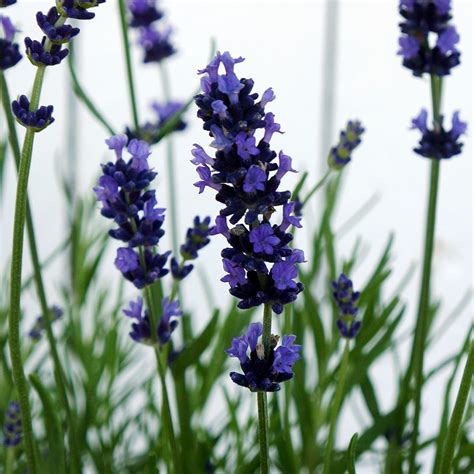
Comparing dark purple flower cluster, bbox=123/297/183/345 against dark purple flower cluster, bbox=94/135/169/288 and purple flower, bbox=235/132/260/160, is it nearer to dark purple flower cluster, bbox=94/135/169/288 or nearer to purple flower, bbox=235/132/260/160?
dark purple flower cluster, bbox=94/135/169/288

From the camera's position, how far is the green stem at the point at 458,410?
→ 1.22 feet

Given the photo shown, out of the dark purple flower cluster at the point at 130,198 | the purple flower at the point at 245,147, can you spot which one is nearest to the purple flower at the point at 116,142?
the dark purple flower cluster at the point at 130,198

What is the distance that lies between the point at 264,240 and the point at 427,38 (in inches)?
10.4

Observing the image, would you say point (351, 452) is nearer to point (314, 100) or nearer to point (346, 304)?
point (346, 304)

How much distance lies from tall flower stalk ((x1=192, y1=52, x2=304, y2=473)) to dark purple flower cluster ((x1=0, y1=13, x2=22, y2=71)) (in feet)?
0.54

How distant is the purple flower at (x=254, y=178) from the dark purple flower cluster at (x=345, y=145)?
0.29 meters

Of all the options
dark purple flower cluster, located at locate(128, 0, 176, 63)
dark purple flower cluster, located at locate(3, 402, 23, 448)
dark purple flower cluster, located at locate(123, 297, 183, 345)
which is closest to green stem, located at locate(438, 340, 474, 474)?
dark purple flower cluster, located at locate(123, 297, 183, 345)

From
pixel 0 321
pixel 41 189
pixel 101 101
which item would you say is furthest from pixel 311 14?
pixel 0 321

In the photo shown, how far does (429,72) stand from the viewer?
19.9 inches

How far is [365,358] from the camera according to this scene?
0.66 metres

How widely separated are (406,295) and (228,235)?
2396mm

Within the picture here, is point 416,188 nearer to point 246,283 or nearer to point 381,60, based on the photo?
point 381,60

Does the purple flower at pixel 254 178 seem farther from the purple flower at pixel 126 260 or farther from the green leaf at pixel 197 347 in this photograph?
the green leaf at pixel 197 347

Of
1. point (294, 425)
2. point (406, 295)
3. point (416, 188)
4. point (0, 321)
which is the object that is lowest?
point (294, 425)
